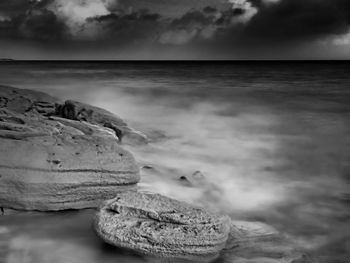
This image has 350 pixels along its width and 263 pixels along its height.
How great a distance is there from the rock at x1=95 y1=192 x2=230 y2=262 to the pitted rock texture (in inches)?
25.1

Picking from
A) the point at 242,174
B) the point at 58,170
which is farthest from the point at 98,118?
the point at 58,170

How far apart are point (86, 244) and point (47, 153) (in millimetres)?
1066

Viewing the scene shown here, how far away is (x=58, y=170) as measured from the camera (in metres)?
4.07

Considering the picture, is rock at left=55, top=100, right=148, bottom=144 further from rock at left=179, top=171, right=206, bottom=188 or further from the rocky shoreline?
rock at left=179, top=171, right=206, bottom=188

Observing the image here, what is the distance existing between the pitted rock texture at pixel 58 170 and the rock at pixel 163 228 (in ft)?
2.09

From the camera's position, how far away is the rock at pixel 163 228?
3.22 metres

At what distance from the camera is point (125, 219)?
3447 mm

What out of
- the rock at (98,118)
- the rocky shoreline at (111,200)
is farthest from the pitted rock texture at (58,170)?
the rock at (98,118)

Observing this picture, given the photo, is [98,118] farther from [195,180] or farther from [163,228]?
[163,228]

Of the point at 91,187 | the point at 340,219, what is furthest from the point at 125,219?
the point at 340,219

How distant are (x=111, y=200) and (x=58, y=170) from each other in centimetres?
74

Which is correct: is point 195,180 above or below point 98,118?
below

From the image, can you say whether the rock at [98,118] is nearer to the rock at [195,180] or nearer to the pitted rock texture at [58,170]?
the rock at [195,180]

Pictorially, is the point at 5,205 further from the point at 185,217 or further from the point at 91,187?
the point at 185,217
